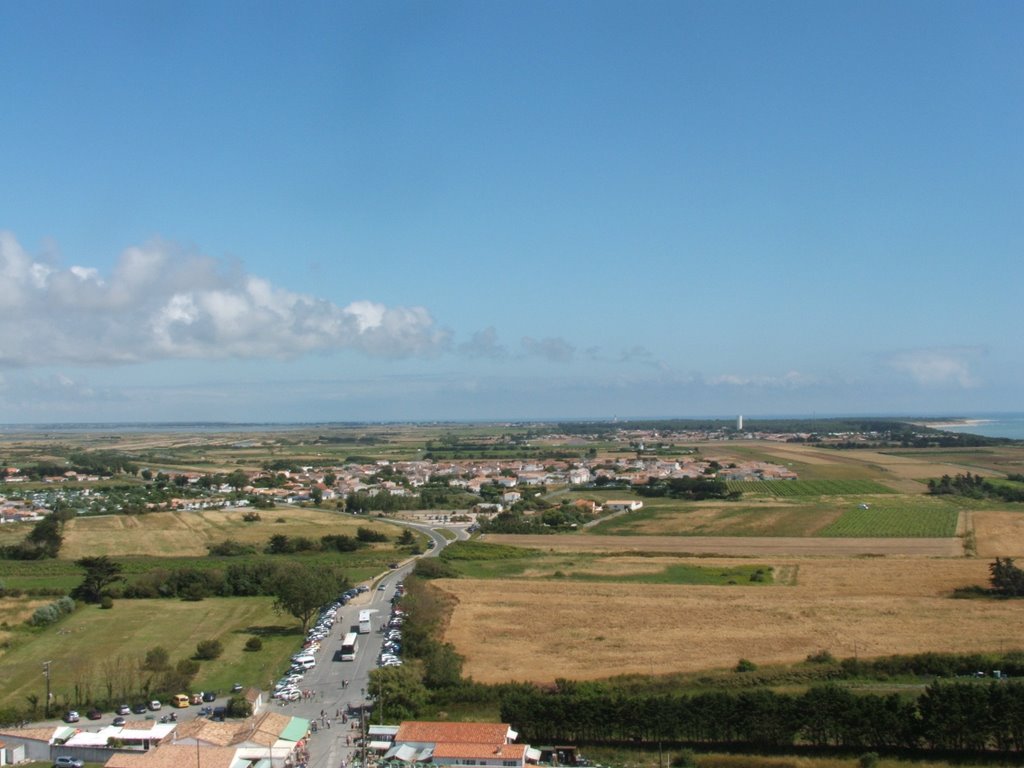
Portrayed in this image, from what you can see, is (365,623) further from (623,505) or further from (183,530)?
(623,505)

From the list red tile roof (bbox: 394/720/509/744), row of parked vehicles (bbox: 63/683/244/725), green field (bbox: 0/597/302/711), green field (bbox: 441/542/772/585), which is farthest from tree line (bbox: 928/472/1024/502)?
row of parked vehicles (bbox: 63/683/244/725)

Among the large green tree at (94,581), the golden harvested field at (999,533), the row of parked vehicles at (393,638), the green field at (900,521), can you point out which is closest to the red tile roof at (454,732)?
the row of parked vehicles at (393,638)

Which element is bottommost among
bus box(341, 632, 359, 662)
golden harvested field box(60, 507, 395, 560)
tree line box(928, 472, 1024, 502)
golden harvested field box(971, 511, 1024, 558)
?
golden harvested field box(60, 507, 395, 560)

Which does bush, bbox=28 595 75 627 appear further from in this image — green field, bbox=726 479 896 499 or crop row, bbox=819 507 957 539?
green field, bbox=726 479 896 499

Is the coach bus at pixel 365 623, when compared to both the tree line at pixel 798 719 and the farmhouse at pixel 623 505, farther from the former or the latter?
the farmhouse at pixel 623 505

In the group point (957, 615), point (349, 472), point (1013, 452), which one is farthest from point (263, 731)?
point (1013, 452)

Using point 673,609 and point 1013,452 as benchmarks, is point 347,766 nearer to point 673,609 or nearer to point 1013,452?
point 673,609
